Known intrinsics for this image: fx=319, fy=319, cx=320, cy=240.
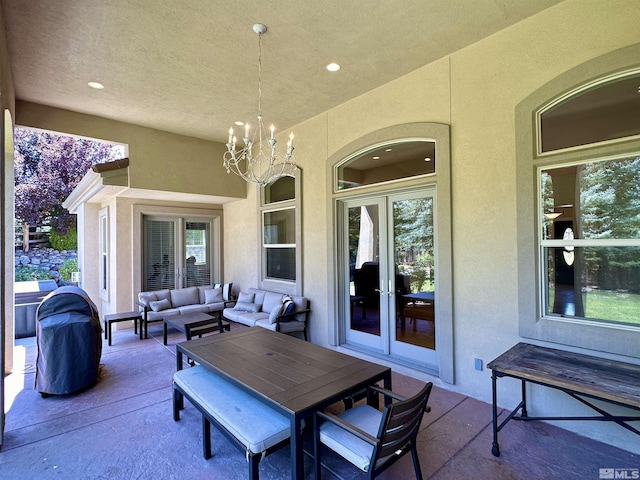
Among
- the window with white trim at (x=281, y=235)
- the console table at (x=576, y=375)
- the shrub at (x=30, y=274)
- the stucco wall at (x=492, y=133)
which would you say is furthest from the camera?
the shrub at (x=30, y=274)

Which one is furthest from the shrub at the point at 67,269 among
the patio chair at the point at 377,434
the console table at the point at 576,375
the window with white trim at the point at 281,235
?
the console table at the point at 576,375

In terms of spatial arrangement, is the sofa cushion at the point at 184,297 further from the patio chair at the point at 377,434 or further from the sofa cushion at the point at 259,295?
the patio chair at the point at 377,434

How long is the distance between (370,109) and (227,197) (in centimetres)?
379

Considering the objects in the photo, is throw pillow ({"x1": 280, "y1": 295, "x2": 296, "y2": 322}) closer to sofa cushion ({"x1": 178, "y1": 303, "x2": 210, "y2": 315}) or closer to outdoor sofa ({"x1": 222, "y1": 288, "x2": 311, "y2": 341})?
outdoor sofa ({"x1": 222, "y1": 288, "x2": 311, "y2": 341})

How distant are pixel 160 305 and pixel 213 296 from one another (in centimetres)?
107

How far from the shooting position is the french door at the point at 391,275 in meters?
4.05

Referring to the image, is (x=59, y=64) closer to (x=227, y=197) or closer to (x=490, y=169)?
(x=227, y=197)

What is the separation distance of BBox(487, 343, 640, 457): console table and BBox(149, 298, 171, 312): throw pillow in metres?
5.76

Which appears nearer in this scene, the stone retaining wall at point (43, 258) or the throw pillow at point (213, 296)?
the throw pillow at point (213, 296)

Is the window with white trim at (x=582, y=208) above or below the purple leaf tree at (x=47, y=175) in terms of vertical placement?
below

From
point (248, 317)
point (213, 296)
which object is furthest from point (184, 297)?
point (248, 317)

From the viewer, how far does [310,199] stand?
5.48m

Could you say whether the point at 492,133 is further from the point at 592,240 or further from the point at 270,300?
the point at 270,300

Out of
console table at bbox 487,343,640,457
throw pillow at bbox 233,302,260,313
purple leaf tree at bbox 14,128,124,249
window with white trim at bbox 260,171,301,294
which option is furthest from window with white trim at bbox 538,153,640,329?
purple leaf tree at bbox 14,128,124,249
